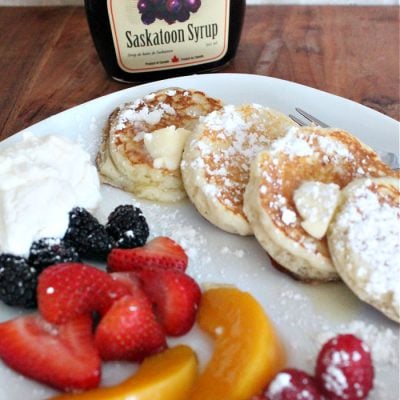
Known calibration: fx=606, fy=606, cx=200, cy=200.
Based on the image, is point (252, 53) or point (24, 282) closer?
point (24, 282)

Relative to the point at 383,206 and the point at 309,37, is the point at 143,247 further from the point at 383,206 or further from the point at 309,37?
the point at 309,37

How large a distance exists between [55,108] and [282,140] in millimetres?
814

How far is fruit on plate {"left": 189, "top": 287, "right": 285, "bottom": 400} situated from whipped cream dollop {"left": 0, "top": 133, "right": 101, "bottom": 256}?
35 cm

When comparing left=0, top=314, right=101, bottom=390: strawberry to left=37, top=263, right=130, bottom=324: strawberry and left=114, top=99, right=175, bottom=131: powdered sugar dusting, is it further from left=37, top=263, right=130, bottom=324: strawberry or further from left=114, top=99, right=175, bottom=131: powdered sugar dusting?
left=114, top=99, right=175, bottom=131: powdered sugar dusting

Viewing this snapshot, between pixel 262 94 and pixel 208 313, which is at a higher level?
pixel 262 94

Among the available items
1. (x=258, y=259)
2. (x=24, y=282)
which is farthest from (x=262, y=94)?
(x=24, y=282)

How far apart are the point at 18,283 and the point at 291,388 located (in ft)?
1.64

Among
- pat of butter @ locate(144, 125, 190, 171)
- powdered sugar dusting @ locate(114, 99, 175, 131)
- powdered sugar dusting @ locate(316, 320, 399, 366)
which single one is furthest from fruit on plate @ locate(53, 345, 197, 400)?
powdered sugar dusting @ locate(114, 99, 175, 131)

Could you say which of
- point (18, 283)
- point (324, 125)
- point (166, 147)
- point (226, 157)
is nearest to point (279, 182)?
point (226, 157)

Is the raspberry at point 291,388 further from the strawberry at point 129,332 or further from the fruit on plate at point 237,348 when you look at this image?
the strawberry at point 129,332

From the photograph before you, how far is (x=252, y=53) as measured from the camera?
2.03 m

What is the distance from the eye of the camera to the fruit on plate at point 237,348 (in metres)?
0.97

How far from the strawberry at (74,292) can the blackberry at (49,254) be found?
83 mm

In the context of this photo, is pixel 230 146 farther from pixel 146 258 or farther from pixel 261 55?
pixel 261 55
